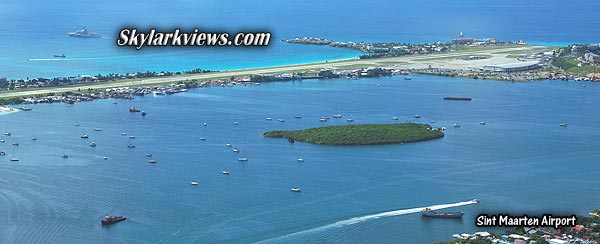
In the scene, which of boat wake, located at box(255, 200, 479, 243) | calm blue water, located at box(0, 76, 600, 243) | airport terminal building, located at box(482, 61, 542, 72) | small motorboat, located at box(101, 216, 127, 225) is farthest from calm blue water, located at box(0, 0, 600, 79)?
boat wake, located at box(255, 200, 479, 243)

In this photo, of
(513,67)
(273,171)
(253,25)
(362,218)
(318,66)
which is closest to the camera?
(362,218)

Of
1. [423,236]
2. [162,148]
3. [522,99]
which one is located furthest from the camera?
[522,99]

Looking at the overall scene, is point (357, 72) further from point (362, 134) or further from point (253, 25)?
point (253, 25)

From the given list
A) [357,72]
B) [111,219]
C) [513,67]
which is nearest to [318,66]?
[357,72]

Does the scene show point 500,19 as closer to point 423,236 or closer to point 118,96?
point 118,96

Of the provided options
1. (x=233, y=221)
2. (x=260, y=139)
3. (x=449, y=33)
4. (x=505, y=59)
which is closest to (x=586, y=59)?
(x=505, y=59)

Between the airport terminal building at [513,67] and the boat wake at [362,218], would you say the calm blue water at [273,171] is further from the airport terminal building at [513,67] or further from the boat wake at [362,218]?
the airport terminal building at [513,67]
